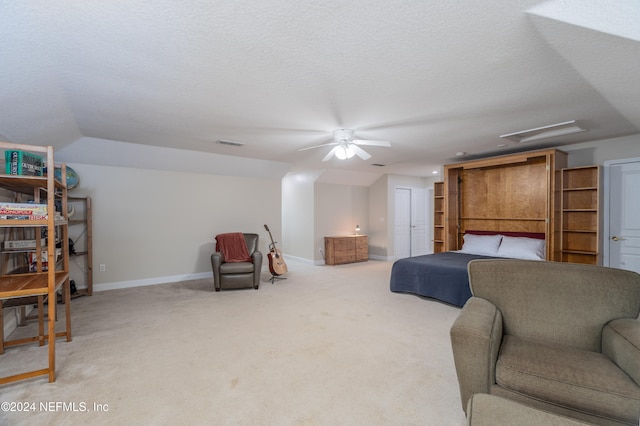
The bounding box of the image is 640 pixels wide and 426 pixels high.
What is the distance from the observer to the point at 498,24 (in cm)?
170

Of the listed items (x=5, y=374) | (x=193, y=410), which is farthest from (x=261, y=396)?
(x=5, y=374)

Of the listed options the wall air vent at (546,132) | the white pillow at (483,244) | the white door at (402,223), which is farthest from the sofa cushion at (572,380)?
the white door at (402,223)

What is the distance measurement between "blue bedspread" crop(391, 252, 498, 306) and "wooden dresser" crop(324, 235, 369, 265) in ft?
8.39

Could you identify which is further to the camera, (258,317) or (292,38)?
(258,317)

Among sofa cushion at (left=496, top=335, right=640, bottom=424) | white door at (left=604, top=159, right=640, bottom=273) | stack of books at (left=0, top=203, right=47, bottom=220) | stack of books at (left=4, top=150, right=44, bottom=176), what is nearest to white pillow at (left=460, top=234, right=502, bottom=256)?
white door at (left=604, top=159, right=640, bottom=273)

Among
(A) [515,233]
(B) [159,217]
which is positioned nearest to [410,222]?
(A) [515,233]

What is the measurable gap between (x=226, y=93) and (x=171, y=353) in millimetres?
2418

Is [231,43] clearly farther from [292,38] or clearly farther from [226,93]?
[226,93]

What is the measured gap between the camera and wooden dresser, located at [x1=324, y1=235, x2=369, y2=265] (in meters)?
7.08

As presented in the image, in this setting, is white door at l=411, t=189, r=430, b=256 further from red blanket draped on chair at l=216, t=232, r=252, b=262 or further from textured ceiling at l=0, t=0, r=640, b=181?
red blanket draped on chair at l=216, t=232, r=252, b=262

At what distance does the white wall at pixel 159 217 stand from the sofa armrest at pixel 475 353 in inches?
198

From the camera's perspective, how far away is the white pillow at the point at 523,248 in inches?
176

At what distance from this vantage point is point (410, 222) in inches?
328

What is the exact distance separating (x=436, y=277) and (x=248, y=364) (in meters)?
2.84
